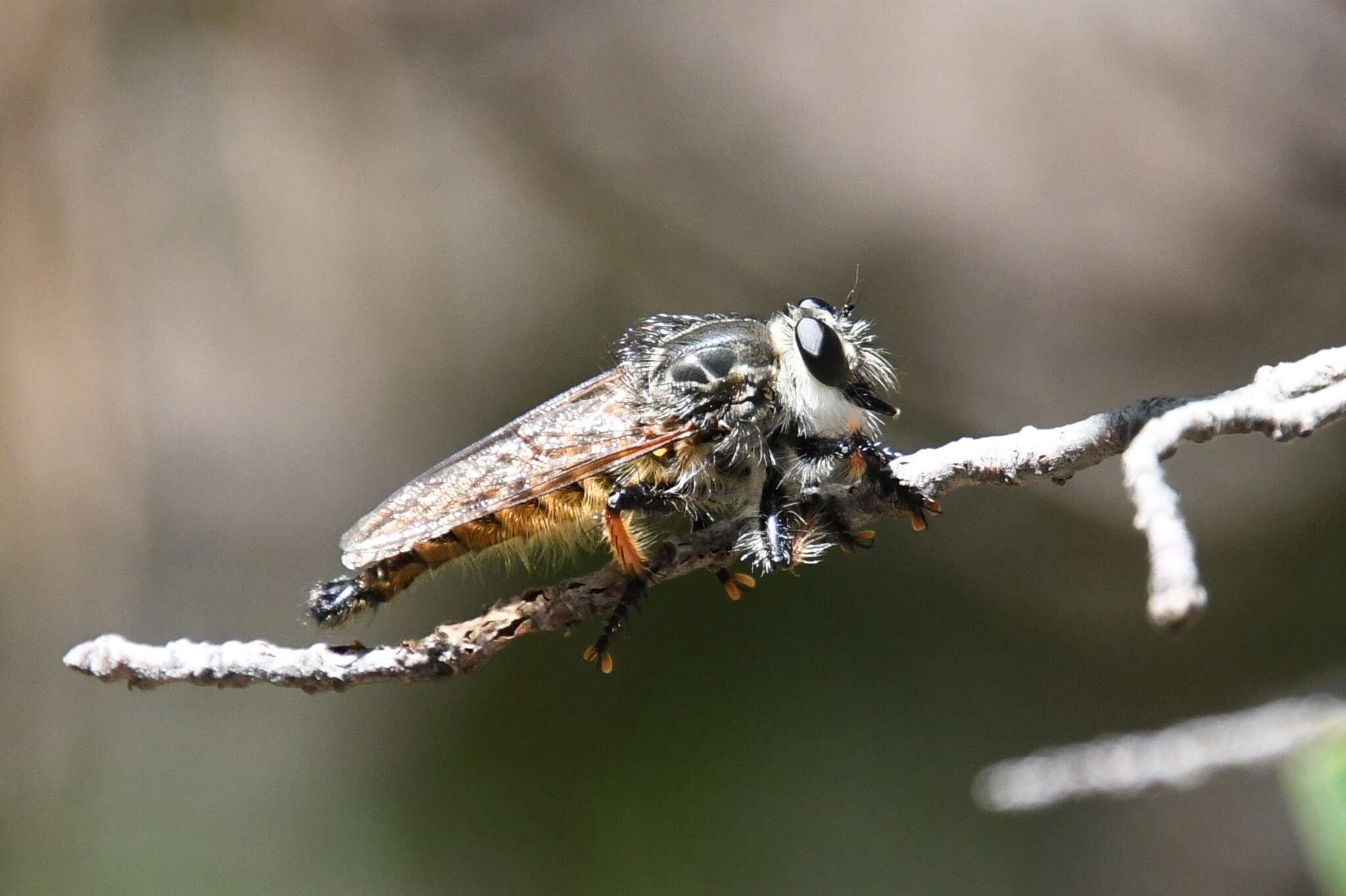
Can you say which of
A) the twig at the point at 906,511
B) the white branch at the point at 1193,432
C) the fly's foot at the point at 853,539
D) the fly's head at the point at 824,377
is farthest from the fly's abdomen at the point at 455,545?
the white branch at the point at 1193,432

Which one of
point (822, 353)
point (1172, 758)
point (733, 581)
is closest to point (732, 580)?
point (733, 581)

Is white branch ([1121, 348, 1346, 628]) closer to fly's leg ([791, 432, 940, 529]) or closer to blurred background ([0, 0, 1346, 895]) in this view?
fly's leg ([791, 432, 940, 529])

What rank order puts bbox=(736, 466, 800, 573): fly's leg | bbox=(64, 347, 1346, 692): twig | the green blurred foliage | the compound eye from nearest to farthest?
bbox=(64, 347, 1346, 692): twig, the green blurred foliage, bbox=(736, 466, 800, 573): fly's leg, the compound eye

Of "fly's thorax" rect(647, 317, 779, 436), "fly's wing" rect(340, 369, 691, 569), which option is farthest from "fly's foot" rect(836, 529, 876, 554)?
"fly's wing" rect(340, 369, 691, 569)

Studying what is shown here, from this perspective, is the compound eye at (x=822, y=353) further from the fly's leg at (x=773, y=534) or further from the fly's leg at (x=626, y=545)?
the fly's leg at (x=626, y=545)

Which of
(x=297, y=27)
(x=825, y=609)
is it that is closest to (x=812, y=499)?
(x=825, y=609)

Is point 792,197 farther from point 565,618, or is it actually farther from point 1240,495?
point 565,618
